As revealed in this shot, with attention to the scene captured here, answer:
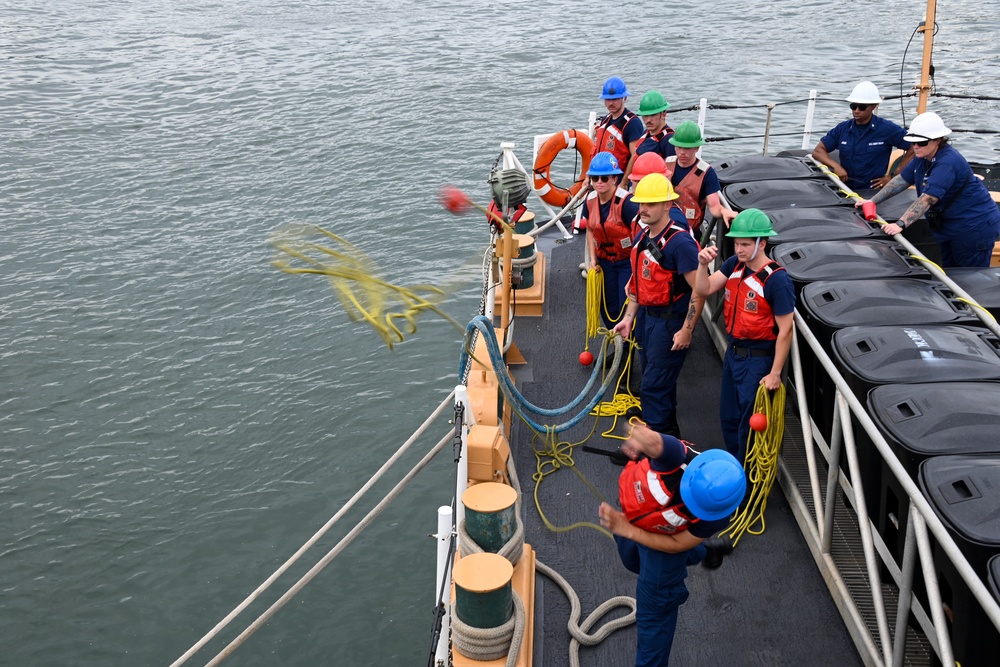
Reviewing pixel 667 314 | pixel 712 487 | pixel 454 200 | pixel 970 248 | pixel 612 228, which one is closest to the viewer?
pixel 712 487

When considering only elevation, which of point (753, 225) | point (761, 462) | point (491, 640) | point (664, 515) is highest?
point (753, 225)

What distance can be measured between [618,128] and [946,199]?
297cm

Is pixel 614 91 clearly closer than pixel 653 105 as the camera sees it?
No

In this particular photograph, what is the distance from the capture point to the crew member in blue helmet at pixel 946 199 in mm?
6172

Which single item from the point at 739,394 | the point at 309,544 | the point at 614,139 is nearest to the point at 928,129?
the point at 739,394

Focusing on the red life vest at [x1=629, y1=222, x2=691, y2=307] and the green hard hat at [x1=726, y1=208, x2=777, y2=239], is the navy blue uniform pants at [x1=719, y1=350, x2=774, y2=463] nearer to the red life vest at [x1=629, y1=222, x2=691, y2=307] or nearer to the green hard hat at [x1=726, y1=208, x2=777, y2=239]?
the red life vest at [x1=629, y1=222, x2=691, y2=307]

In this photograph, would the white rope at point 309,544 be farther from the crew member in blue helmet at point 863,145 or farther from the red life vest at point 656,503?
the crew member in blue helmet at point 863,145

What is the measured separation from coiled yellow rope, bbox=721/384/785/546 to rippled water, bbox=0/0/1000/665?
2013 millimetres

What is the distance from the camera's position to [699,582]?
5.05m

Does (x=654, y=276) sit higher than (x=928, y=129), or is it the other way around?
(x=928, y=129)

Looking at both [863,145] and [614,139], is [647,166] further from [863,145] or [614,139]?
[863,145]

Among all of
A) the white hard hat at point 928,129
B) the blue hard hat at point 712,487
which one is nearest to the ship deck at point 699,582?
the blue hard hat at point 712,487

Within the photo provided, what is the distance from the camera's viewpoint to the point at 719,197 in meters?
6.71

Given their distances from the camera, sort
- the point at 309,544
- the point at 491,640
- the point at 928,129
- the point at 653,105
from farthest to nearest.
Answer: the point at 653,105 → the point at 928,129 → the point at 309,544 → the point at 491,640
